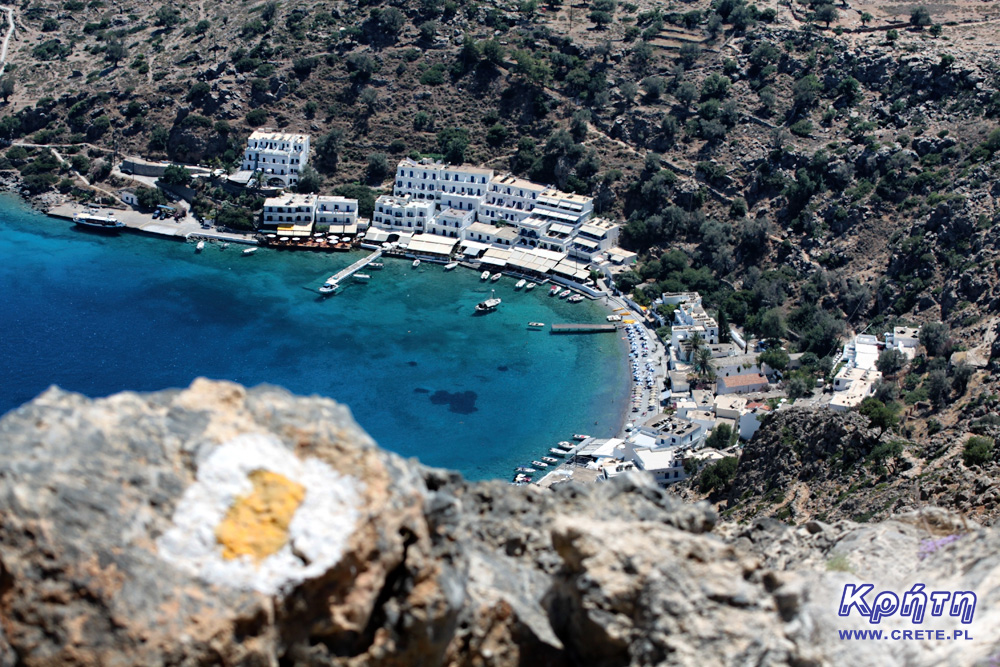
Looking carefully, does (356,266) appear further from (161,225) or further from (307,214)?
(161,225)

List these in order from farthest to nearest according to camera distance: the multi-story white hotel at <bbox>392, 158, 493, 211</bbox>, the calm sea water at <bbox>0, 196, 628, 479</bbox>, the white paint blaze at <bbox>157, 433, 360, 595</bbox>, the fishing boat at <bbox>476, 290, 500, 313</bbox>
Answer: the multi-story white hotel at <bbox>392, 158, 493, 211</bbox>, the fishing boat at <bbox>476, 290, 500, 313</bbox>, the calm sea water at <bbox>0, 196, 628, 479</bbox>, the white paint blaze at <bbox>157, 433, 360, 595</bbox>

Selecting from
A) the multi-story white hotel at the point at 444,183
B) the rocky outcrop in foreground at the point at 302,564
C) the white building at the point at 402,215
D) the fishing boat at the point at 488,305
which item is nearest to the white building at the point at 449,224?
the white building at the point at 402,215

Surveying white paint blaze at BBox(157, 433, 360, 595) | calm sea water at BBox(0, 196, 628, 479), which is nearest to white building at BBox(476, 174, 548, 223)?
calm sea water at BBox(0, 196, 628, 479)

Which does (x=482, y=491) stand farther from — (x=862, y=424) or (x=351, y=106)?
(x=351, y=106)

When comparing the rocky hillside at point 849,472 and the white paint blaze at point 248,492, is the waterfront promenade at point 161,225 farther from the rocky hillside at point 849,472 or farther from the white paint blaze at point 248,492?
the white paint blaze at point 248,492

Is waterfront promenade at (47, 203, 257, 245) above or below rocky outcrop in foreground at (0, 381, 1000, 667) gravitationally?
below

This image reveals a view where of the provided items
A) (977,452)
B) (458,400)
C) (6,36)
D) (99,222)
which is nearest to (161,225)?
(99,222)

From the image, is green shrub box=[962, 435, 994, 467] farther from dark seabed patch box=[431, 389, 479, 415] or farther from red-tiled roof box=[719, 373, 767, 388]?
dark seabed patch box=[431, 389, 479, 415]

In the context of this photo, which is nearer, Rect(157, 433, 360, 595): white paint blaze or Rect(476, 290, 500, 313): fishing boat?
Rect(157, 433, 360, 595): white paint blaze
